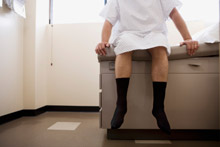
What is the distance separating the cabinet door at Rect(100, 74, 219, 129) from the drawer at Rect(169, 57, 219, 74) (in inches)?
1.2

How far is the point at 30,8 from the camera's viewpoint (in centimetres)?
145

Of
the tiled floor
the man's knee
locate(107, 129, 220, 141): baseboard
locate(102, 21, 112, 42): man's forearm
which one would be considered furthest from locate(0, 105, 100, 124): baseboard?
the man's knee

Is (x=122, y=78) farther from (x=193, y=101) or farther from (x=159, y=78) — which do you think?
(x=193, y=101)

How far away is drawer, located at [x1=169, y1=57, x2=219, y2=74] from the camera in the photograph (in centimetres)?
80

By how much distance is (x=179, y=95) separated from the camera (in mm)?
817

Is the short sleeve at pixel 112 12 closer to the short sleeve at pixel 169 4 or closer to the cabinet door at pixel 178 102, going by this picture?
the short sleeve at pixel 169 4

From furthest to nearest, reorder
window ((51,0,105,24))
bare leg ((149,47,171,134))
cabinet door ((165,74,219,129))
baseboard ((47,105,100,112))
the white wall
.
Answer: window ((51,0,105,24)) < baseboard ((47,105,100,112)) < the white wall < cabinet door ((165,74,219,129)) < bare leg ((149,47,171,134))

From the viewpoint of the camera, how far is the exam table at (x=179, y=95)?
80 centimetres

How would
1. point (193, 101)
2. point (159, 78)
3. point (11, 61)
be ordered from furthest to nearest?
point (11, 61), point (193, 101), point (159, 78)

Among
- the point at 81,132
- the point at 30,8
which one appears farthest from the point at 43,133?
the point at 30,8

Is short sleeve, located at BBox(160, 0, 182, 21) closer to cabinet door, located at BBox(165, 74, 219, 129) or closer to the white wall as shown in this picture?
cabinet door, located at BBox(165, 74, 219, 129)

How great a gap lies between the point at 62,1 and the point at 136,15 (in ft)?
4.73

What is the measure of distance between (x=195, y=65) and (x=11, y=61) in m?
1.49

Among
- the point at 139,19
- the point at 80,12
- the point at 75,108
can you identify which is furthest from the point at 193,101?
the point at 80,12
